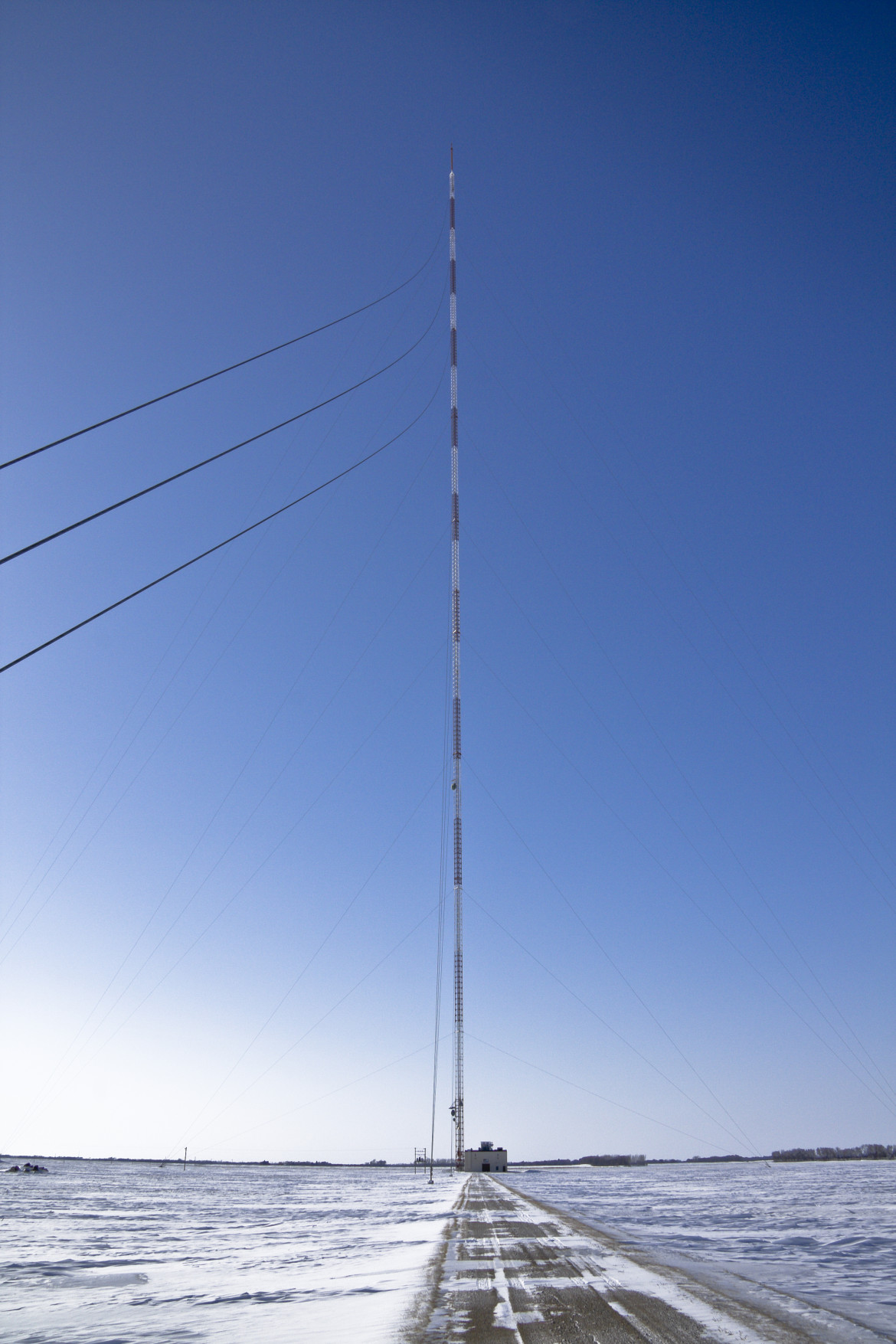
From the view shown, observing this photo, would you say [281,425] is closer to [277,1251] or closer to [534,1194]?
[277,1251]

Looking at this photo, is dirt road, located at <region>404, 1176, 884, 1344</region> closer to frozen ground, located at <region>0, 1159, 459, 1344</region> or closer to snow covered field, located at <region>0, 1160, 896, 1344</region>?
snow covered field, located at <region>0, 1160, 896, 1344</region>

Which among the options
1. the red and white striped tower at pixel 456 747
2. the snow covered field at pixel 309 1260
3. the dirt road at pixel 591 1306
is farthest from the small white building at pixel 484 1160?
the dirt road at pixel 591 1306

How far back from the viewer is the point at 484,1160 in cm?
5462

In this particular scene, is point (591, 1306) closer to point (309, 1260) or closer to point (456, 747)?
point (309, 1260)

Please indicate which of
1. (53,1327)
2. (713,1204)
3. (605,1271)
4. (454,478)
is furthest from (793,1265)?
(454,478)

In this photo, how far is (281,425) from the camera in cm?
1512

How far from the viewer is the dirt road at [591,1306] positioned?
6602mm

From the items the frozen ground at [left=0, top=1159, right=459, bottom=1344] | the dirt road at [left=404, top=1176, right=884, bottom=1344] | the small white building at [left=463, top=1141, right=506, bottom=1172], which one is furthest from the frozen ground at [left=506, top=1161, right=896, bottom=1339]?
the small white building at [left=463, top=1141, right=506, bottom=1172]

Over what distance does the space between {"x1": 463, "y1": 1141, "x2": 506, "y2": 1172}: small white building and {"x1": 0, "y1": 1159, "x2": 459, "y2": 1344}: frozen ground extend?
3580 cm

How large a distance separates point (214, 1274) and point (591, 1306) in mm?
5803

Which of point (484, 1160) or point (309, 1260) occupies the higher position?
point (309, 1260)

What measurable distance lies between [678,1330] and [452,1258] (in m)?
5.74

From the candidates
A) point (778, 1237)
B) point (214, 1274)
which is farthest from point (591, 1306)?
point (778, 1237)

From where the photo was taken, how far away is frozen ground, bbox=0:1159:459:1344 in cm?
740
